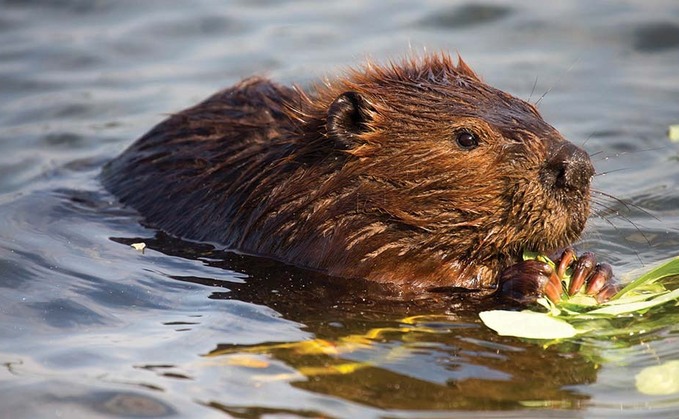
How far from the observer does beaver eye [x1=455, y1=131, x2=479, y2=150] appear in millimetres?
4879

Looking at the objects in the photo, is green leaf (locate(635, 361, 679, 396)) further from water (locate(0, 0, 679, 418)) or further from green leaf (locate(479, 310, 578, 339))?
green leaf (locate(479, 310, 578, 339))

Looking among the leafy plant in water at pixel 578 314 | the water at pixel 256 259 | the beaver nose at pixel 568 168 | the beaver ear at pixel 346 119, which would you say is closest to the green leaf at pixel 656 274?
the leafy plant in water at pixel 578 314

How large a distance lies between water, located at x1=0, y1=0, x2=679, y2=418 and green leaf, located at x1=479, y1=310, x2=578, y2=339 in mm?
50

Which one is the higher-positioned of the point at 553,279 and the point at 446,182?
the point at 446,182

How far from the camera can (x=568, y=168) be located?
464cm

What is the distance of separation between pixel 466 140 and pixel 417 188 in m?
0.28

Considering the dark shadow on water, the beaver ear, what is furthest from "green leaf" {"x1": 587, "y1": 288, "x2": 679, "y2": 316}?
the beaver ear

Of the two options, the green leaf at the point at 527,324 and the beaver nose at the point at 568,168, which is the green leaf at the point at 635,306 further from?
the beaver nose at the point at 568,168


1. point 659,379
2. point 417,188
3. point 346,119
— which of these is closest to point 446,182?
point 417,188

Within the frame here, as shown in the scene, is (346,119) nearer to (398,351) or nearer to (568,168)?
(568,168)

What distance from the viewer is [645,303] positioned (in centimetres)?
450

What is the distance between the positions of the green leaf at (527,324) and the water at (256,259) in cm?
5

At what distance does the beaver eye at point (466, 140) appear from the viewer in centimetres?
488

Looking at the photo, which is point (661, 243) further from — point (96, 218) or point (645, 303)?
point (96, 218)
